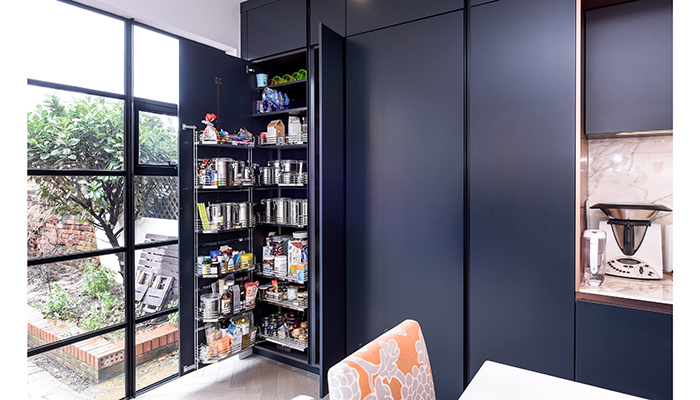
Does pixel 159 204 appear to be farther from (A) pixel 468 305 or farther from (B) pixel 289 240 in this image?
(A) pixel 468 305

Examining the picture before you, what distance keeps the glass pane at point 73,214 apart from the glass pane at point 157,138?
0.25 meters

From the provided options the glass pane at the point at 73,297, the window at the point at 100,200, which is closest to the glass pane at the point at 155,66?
the window at the point at 100,200

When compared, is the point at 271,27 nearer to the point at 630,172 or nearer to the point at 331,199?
the point at 331,199

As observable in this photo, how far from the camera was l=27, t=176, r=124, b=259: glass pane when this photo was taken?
2033 millimetres

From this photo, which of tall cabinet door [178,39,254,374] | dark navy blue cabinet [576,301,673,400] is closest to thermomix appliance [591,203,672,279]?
dark navy blue cabinet [576,301,673,400]

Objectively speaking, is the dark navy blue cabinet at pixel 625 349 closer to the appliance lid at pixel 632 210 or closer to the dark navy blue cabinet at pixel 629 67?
the appliance lid at pixel 632 210

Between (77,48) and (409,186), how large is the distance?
211 cm

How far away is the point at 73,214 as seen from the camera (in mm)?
2164

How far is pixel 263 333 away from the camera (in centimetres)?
289

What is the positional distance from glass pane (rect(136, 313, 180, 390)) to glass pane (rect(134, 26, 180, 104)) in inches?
61.1

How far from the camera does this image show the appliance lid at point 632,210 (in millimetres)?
1870

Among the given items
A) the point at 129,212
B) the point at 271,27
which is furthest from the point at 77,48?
the point at 271,27

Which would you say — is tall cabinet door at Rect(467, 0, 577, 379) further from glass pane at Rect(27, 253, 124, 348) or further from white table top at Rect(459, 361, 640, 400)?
glass pane at Rect(27, 253, 124, 348)
